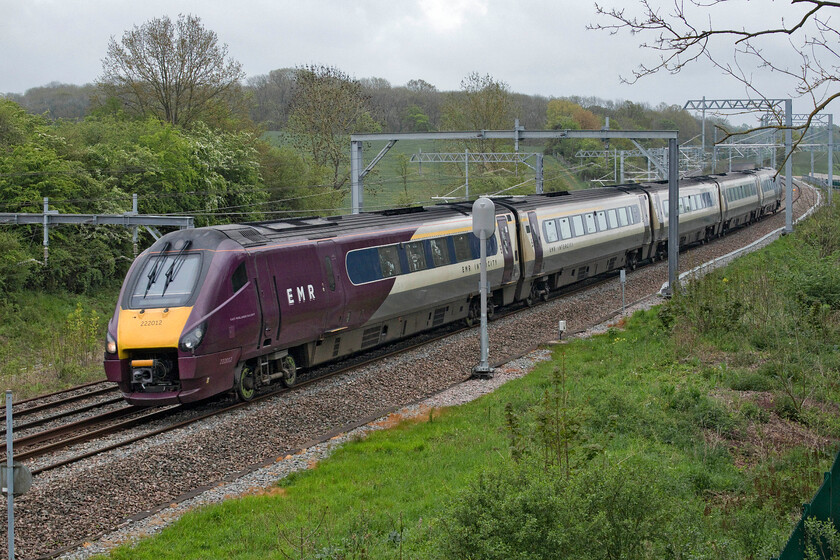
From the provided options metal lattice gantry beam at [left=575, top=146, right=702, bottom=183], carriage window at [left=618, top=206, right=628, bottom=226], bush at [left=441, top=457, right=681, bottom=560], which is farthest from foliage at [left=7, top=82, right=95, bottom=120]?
bush at [left=441, top=457, right=681, bottom=560]

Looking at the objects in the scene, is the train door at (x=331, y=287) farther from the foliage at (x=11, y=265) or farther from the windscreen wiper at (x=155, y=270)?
the foliage at (x=11, y=265)

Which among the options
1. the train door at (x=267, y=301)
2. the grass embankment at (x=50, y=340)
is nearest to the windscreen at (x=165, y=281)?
the train door at (x=267, y=301)

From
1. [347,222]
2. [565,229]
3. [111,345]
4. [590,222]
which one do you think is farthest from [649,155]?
[111,345]

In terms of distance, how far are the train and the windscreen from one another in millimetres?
23

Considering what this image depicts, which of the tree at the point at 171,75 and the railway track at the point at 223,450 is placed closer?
the railway track at the point at 223,450

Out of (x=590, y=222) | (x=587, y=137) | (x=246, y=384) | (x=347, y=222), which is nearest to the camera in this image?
(x=246, y=384)

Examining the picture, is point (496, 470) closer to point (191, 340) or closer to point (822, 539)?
point (822, 539)

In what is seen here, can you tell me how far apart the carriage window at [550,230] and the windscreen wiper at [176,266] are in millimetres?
12614

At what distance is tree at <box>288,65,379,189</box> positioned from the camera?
5081 centimetres

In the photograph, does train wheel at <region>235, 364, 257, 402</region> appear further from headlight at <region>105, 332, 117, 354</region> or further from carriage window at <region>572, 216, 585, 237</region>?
carriage window at <region>572, 216, 585, 237</region>

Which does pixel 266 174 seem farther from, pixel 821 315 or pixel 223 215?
pixel 821 315

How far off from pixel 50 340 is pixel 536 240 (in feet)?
48.3

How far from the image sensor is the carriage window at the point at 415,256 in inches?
736

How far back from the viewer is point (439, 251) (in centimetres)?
1977
